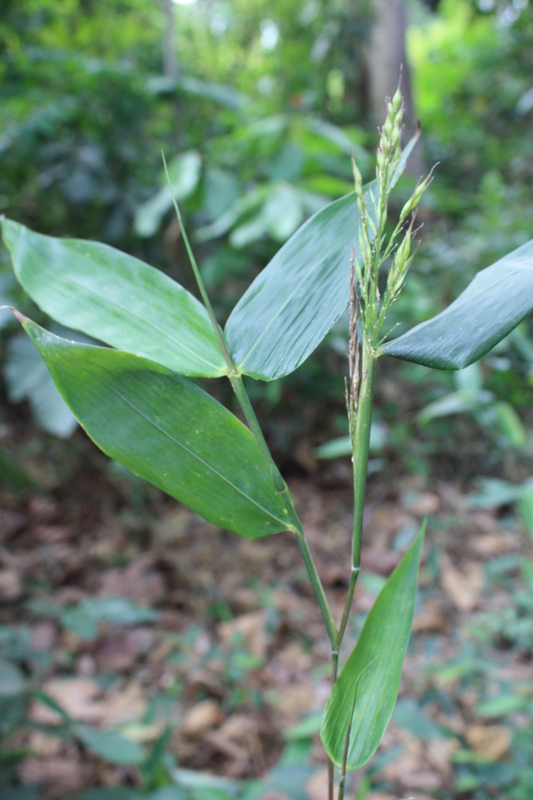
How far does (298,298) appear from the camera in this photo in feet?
0.85

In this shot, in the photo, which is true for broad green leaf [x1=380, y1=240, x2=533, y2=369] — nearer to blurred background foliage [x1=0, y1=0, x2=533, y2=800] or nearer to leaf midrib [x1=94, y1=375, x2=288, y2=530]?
leaf midrib [x1=94, y1=375, x2=288, y2=530]

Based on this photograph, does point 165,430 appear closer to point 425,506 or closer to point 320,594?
point 320,594

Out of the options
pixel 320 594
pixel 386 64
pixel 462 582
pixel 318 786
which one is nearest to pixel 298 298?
pixel 320 594

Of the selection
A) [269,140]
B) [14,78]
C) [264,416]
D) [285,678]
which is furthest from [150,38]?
[285,678]

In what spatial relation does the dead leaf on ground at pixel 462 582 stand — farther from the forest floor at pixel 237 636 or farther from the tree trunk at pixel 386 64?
the tree trunk at pixel 386 64

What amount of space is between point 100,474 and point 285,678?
0.90 meters

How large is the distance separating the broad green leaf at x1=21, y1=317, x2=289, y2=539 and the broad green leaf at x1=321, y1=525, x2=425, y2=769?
88mm

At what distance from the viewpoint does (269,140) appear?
4.38 ft

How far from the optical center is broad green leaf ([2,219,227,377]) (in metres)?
0.25

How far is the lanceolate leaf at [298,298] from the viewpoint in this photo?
24 cm

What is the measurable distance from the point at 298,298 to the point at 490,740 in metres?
0.93

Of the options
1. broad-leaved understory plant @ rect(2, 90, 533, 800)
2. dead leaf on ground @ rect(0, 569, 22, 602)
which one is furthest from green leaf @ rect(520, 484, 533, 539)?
dead leaf on ground @ rect(0, 569, 22, 602)

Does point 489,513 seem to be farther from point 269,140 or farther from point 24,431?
point 24,431

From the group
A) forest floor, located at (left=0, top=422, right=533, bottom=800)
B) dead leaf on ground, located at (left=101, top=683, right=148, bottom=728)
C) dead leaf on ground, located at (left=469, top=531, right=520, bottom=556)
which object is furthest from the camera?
dead leaf on ground, located at (left=469, top=531, right=520, bottom=556)
